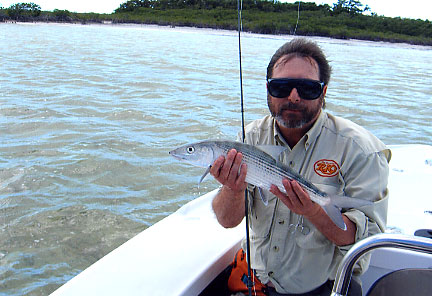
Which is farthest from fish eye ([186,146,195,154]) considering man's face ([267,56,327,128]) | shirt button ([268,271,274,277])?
shirt button ([268,271,274,277])

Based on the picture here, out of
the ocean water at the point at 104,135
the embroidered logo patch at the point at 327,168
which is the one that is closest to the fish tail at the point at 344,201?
the embroidered logo patch at the point at 327,168

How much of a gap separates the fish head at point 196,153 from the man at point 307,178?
2.2 inches

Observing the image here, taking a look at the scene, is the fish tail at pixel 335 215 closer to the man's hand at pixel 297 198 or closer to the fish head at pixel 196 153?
the man's hand at pixel 297 198

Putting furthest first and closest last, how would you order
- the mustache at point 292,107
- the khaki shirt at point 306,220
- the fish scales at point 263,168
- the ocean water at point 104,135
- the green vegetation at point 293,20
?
1. the green vegetation at point 293,20
2. the ocean water at point 104,135
3. the mustache at point 292,107
4. the khaki shirt at point 306,220
5. the fish scales at point 263,168

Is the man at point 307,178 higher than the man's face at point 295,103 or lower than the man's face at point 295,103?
lower

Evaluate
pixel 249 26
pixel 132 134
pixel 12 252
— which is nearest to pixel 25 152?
pixel 132 134

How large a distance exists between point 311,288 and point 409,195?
2.03 m

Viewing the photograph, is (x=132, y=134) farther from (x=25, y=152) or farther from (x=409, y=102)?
(x=409, y=102)

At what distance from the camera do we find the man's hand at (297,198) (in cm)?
185

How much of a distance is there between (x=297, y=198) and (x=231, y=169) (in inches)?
12.9

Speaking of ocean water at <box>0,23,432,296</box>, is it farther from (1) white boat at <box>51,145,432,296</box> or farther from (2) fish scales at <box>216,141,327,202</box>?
(2) fish scales at <box>216,141,327,202</box>

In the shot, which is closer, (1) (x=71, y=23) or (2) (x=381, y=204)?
(2) (x=381, y=204)

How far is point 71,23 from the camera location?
192ft

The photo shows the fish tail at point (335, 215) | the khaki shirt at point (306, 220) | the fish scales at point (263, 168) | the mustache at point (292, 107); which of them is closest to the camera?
the fish tail at point (335, 215)
